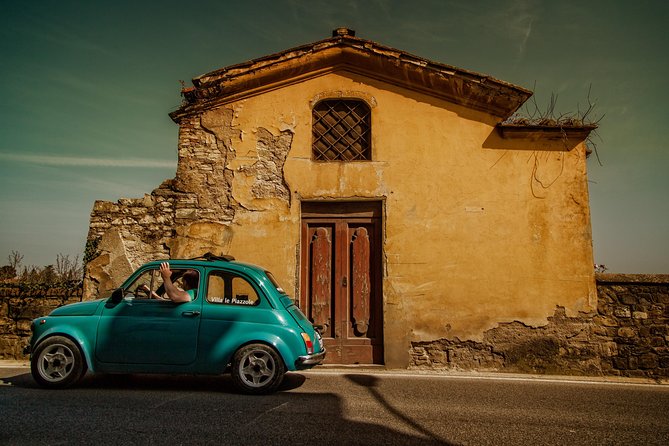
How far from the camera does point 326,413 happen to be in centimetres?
435

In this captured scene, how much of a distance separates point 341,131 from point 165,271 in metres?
4.39

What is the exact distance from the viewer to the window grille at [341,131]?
8328 mm

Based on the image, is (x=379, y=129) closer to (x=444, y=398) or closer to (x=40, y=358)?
(x=444, y=398)

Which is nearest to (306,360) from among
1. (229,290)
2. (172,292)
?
(229,290)

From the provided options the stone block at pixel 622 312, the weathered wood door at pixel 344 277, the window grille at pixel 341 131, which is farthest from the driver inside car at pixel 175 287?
the stone block at pixel 622 312

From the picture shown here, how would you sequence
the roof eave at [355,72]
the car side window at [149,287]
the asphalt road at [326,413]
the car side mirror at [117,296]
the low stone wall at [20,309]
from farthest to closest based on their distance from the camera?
the roof eave at [355,72]
the low stone wall at [20,309]
the car side window at [149,287]
the car side mirror at [117,296]
the asphalt road at [326,413]

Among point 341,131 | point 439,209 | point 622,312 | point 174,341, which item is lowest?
point 174,341

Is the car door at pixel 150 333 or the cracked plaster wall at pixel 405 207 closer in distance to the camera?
the car door at pixel 150 333

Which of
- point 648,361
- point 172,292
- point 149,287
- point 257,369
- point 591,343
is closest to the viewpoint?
point 257,369

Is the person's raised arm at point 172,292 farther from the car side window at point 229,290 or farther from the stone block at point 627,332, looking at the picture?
the stone block at point 627,332

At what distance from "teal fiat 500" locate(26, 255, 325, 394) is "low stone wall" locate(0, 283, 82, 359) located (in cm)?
296

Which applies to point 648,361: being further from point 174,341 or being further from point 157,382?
point 157,382

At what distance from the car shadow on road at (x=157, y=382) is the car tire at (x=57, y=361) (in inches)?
7.7

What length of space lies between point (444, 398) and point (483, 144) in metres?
4.73
